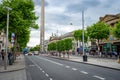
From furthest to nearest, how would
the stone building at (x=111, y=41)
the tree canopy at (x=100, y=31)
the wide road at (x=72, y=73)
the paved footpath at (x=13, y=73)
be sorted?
the stone building at (x=111, y=41) → the tree canopy at (x=100, y=31) → the paved footpath at (x=13, y=73) → the wide road at (x=72, y=73)

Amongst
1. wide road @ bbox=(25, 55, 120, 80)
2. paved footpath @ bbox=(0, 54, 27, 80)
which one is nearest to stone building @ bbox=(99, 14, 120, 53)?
wide road @ bbox=(25, 55, 120, 80)

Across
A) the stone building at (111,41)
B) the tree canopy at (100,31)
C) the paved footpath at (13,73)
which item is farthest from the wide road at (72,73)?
Answer: the stone building at (111,41)

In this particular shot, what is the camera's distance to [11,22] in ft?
99.3

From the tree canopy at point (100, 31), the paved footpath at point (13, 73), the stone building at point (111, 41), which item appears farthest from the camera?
the stone building at point (111, 41)

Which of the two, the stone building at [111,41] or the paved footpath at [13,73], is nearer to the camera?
the paved footpath at [13,73]

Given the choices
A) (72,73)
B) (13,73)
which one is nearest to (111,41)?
(72,73)

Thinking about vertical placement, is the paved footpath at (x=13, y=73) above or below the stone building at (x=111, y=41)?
below

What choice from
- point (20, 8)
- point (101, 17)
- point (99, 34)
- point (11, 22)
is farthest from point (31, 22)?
point (101, 17)

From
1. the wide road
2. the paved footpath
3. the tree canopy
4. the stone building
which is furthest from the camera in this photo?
the stone building

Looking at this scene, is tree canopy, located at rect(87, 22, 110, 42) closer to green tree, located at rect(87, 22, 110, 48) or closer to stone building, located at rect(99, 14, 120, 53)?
green tree, located at rect(87, 22, 110, 48)

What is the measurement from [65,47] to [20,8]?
41.9 meters

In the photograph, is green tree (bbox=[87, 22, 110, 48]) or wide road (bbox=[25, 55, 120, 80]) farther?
green tree (bbox=[87, 22, 110, 48])

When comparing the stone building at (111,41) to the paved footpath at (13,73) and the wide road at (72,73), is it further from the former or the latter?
the paved footpath at (13,73)

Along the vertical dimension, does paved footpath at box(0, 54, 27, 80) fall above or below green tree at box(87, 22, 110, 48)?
below
